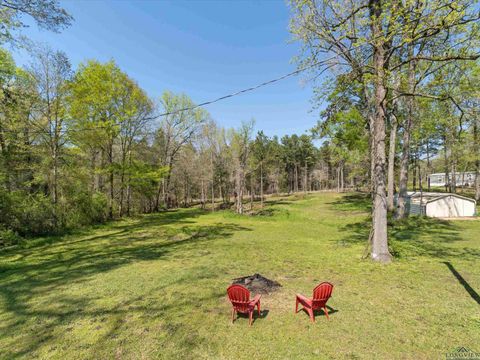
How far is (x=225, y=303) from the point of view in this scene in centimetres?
495

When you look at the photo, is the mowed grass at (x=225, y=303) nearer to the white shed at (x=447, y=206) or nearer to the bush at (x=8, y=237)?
the bush at (x=8, y=237)

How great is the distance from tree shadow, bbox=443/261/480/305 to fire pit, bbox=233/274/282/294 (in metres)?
4.14

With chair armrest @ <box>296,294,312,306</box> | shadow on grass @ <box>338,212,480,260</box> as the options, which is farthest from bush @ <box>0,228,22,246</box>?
shadow on grass @ <box>338,212,480,260</box>

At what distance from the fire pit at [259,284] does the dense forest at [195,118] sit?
426 cm

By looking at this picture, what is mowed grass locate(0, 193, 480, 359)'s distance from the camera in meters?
3.49

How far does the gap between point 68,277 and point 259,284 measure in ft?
17.9

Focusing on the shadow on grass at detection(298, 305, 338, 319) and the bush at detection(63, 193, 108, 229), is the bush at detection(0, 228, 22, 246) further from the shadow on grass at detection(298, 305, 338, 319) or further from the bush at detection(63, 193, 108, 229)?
the shadow on grass at detection(298, 305, 338, 319)

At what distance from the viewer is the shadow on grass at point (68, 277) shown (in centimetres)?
424

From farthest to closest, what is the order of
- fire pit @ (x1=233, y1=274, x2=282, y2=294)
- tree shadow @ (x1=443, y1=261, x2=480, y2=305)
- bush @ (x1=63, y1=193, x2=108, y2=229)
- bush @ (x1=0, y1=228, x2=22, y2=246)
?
bush @ (x1=63, y1=193, x2=108, y2=229) < bush @ (x1=0, y1=228, x2=22, y2=246) < fire pit @ (x1=233, y1=274, x2=282, y2=294) < tree shadow @ (x1=443, y1=261, x2=480, y2=305)

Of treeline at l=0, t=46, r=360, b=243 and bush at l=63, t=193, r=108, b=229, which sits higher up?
treeline at l=0, t=46, r=360, b=243

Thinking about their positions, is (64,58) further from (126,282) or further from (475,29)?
(475,29)

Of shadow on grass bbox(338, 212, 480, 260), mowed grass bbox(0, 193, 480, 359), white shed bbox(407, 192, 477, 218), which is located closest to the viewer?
mowed grass bbox(0, 193, 480, 359)

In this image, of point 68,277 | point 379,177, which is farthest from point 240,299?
point 379,177

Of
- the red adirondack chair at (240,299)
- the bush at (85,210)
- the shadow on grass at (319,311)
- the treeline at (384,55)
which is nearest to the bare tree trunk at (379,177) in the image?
the treeline at (384,55)
